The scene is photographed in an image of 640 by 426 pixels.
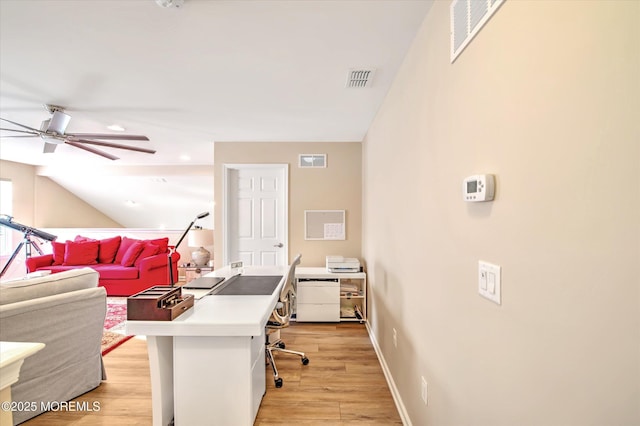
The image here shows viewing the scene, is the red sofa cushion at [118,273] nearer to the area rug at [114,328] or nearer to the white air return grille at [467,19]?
the area rug at [114,328]

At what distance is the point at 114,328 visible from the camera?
133 inches

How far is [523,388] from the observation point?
31.7 inches

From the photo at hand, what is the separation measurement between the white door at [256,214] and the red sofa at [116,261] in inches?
67.6

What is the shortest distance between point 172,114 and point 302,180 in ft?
5.92

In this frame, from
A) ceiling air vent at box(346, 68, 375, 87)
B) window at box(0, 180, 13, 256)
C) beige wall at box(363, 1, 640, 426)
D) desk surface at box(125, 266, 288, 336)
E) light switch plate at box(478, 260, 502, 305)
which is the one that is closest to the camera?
beige wall at box(363, 1, 640, 426)

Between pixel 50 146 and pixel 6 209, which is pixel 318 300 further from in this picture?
pixel 6 209

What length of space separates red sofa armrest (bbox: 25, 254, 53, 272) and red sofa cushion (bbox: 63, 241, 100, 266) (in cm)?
25

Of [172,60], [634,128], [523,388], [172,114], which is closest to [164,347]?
[523,388]

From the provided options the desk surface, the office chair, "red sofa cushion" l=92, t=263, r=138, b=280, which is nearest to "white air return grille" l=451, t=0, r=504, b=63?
the desk surface

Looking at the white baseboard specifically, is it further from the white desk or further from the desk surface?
the desk surface

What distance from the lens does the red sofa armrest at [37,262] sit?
479cm

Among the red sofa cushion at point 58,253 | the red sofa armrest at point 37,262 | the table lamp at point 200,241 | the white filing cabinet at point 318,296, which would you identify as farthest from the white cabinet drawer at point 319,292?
the red sofa armrest at point 37,262

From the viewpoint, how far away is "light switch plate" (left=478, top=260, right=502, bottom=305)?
0.91m

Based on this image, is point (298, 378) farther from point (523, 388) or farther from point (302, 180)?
point (302, 180)
